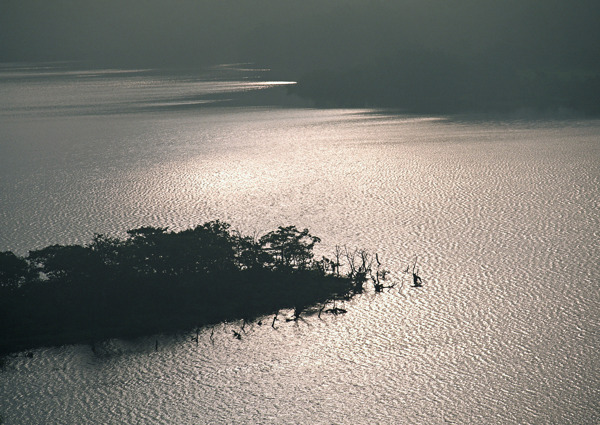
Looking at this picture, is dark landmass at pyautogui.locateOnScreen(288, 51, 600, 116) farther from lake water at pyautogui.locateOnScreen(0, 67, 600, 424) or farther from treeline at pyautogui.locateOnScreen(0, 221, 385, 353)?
treeline at pyautogui.locateOnScreen(0, 221, 385, 353)

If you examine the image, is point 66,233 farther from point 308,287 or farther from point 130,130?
point 130,130

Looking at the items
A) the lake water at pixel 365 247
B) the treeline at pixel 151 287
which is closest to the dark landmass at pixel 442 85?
the lake water at pixel 365 247

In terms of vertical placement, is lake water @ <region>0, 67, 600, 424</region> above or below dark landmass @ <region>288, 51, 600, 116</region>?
below

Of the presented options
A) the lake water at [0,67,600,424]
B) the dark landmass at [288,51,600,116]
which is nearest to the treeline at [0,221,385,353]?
the lake water at [0,67,600,424]

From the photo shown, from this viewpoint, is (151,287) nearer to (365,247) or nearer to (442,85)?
(365,247)

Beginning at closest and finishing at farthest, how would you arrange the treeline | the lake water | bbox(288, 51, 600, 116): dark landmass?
the lake water, the treeline, bbox(288, 51, 600, 116): dark landmass
